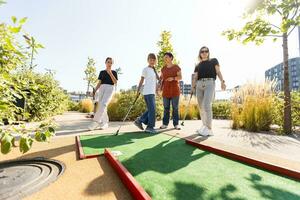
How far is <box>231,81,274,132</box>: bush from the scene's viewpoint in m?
5.72

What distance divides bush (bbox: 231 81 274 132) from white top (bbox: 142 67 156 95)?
283 cm

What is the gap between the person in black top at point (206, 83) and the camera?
475 cm

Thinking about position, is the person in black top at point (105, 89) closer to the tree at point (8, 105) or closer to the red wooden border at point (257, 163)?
the red wooden border at point (257, 163)

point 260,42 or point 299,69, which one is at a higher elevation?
point 299,69

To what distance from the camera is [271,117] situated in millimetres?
5754

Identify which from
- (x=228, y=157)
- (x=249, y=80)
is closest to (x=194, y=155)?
(x=228, y=157)

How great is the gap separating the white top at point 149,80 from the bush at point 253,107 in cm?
283

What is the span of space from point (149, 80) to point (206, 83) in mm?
1386

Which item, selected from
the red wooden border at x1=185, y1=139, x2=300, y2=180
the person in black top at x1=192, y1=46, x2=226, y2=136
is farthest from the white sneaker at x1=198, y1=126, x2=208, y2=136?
the red wooden border at x1=185, y1=139, x2=300, y2=180

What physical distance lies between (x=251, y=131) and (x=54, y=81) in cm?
906

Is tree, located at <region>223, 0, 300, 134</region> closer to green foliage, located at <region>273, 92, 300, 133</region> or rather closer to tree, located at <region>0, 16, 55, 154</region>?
green foliage, located at <region>273, 92, 300, 133</region>

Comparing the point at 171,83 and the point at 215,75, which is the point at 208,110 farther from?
the point at 171,83

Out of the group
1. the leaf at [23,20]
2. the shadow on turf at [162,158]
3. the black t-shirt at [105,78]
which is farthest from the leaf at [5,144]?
the black t-shirt at [105,78]

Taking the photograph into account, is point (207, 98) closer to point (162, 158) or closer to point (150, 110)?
point (150, 110)
